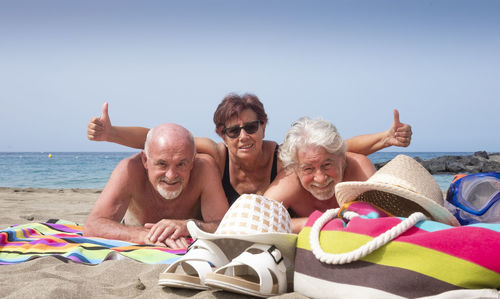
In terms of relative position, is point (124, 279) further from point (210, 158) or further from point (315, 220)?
point (210, 158)

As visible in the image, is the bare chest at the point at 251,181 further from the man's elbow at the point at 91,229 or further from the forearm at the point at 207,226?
the man's elbow at the point at 91,229

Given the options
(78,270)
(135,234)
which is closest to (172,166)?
(135,234)

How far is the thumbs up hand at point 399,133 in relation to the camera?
443 cm

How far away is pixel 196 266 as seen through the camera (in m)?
2.35

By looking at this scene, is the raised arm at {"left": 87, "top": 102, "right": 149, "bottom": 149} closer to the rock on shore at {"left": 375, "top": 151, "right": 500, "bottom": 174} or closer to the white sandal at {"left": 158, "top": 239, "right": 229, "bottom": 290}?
the white sandal at {"left": 158, "top": 239, "right": 229, "bottom": 290}

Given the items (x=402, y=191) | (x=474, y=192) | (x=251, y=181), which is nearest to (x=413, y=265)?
(x=402, y=191)

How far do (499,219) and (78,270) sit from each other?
3029 mm

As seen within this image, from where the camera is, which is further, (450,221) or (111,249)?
(111,249)

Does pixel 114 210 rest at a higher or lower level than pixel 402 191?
lower

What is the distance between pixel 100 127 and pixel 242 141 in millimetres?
1518

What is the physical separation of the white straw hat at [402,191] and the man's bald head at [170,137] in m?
1.83

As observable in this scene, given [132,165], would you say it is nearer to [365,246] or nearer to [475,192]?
[365,246]

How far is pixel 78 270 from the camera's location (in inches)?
121

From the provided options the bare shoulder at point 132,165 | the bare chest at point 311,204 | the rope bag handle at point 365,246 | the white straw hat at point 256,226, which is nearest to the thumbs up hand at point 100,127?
the bare shoulder at point 132,165
